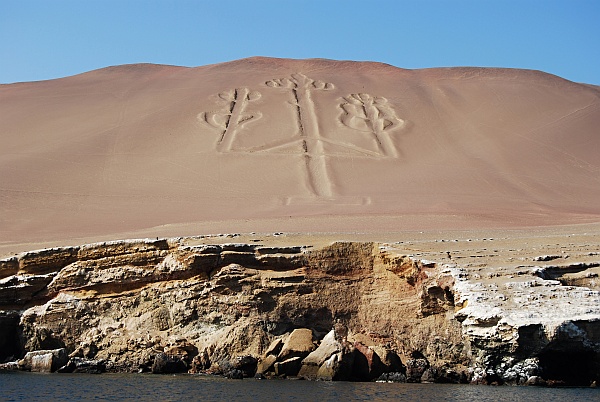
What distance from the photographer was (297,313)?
2356cm

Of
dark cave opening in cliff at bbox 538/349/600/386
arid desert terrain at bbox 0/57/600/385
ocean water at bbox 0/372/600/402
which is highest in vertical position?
arid desert terrain at bbox 0/57/600/385

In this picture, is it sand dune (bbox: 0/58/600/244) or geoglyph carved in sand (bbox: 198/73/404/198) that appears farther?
geoglyph carved in sand (bbox: 198/73/404/198)

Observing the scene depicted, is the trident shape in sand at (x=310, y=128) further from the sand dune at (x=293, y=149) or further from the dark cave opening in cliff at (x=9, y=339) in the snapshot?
the dark cave opening in cliff at (x=9, y=339)

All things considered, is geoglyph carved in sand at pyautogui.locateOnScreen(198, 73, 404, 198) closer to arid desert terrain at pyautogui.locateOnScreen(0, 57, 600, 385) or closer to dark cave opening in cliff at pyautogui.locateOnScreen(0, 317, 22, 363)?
arid desert terrain at pyautogui.locateOnScreen(0, 57, 600, 385)

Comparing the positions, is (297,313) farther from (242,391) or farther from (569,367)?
(569,367)

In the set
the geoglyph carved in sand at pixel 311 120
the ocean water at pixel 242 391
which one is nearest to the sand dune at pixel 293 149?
the geoglyph carved in sand at pixel 311 120

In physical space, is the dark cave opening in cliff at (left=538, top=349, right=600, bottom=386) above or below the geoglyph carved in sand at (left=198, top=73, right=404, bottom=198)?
below

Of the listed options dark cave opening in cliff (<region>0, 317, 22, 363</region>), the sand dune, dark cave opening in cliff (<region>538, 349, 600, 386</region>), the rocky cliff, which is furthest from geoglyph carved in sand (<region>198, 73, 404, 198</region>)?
dark cave opening in cliff (<region>538, 349, 600, 386</region>)

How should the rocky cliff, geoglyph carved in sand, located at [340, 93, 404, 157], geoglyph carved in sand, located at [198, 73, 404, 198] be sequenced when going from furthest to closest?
geoglyph carved in sand, located at [340, 93, 404, 157]
geoglyph carved in sand, located at [198, 73, 404, 198]
the rocky cliff

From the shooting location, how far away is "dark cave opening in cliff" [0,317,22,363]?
82.9 ft

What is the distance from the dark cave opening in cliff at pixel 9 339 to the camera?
2528cm

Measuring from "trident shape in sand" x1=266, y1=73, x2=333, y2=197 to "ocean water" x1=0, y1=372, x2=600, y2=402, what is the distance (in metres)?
23.3

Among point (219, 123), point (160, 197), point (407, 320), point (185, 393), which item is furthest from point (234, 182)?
point (185, 393)

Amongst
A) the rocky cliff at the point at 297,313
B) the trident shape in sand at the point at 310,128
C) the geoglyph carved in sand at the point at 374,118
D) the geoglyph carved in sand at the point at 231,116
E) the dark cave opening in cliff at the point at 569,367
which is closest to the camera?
the dark cave opening in cliff at the point at 569,367
